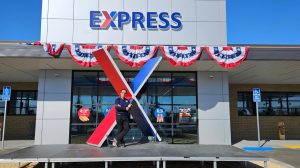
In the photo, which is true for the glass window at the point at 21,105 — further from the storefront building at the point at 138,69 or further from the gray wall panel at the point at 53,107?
the gray wall panel at the point at 53,107

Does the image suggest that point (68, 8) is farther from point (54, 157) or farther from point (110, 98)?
point (54, 157)

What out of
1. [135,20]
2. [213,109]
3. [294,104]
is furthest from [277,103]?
A: [135,20]

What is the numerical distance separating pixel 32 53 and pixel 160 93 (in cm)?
608

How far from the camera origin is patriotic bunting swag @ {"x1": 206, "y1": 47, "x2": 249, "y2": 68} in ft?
38.9

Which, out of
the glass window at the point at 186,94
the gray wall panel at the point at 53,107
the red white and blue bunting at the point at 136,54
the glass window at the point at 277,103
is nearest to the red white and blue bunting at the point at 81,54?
the red white and blue bunting at the point at 136,54

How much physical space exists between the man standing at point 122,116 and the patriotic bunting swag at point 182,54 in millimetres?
2787

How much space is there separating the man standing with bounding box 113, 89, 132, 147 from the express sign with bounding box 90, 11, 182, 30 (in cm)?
478

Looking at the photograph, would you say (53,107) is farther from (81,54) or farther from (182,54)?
(182,54)

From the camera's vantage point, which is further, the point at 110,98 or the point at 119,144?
the point at 110,98

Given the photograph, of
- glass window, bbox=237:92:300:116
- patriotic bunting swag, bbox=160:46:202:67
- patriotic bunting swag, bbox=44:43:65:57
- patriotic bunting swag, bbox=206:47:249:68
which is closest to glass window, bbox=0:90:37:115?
patriotic bunting swag, bbox=44:43:65:57

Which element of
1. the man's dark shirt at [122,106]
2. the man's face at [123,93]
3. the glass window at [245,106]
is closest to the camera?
the man's dark shirt at [122,106]

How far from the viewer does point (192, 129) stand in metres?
13.9

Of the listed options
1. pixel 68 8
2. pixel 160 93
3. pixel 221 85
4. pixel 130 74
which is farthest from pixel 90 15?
pixel 221 85

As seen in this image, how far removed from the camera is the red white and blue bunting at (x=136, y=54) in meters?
11.7
